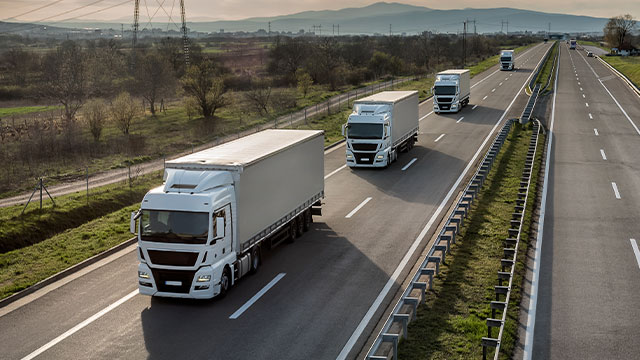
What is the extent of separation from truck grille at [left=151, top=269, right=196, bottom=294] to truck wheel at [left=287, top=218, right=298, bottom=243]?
16.9 feet

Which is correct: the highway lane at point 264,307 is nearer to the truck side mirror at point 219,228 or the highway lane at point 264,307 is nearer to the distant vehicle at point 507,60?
the truck side mirror at point 219,228

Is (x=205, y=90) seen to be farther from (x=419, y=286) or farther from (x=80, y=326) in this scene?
(x=419, y=286)

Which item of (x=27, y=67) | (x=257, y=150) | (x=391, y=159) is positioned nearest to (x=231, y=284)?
(x=257, y=150)

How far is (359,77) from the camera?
88062 mm

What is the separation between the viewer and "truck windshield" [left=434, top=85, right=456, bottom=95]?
4894 centimetres

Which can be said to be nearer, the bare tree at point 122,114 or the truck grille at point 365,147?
the truck grille at point 365,147

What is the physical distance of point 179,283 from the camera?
565 inches

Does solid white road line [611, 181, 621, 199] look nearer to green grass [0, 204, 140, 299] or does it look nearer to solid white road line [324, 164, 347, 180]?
solid white road line [324, 164, 347, 180]

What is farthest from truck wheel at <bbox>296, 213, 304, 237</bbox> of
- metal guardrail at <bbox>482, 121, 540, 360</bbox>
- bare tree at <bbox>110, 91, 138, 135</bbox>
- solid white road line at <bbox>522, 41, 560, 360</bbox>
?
bare tree at <bbox>110, 91, 138, 135</bbox>

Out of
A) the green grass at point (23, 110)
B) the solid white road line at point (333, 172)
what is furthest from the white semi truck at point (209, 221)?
the green grass at point (23, 110)

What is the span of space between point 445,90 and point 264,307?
37872 mm

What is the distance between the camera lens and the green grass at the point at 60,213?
23.3m

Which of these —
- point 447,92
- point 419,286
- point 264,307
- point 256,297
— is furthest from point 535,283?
point 447,92

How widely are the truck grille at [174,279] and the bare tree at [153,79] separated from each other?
52354 millimetres
